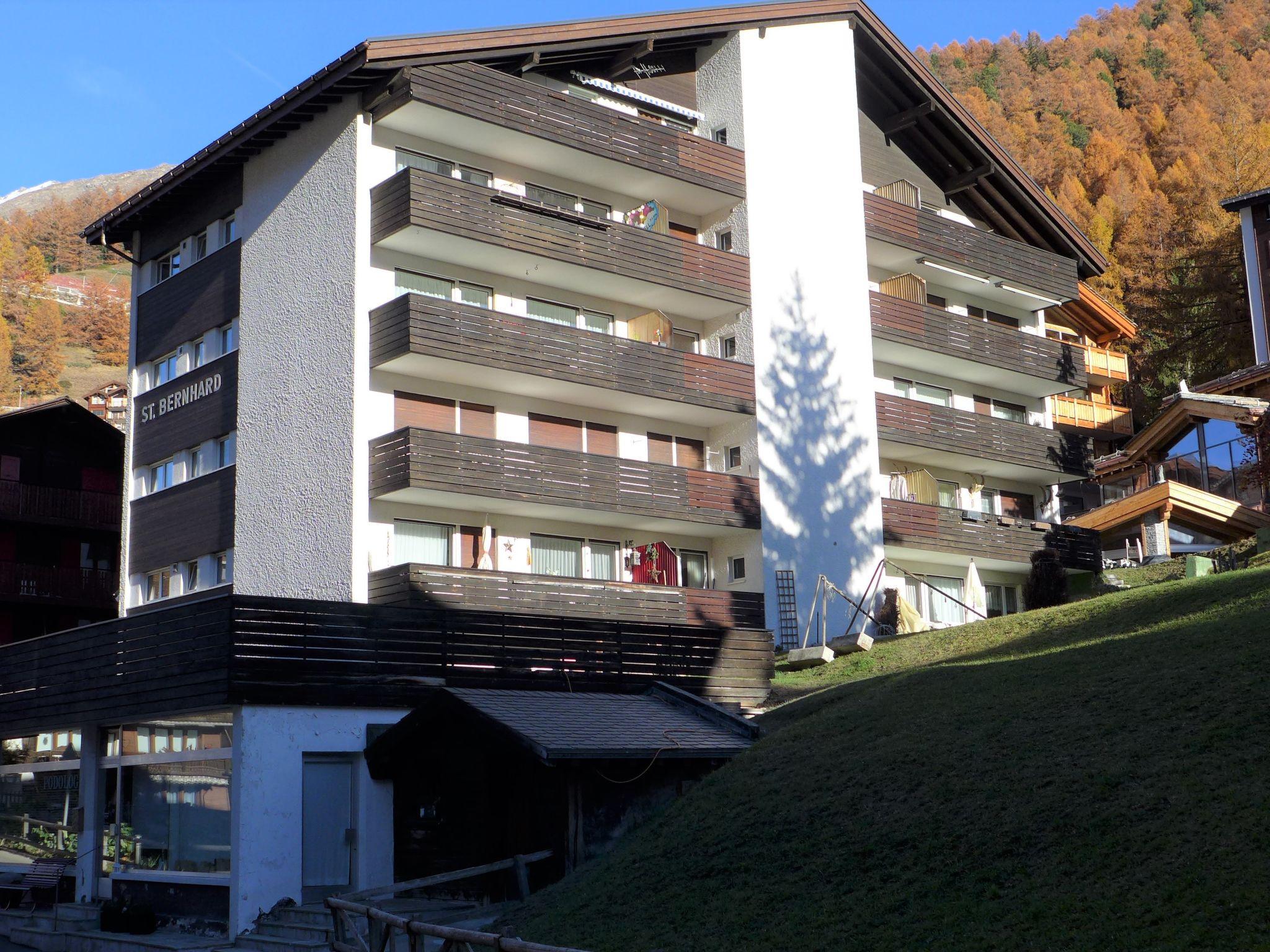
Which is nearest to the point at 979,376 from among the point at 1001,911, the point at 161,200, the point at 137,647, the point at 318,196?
the point at 318,196

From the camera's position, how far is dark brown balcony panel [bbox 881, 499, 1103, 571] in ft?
126

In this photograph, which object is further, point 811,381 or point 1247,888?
point 811,381

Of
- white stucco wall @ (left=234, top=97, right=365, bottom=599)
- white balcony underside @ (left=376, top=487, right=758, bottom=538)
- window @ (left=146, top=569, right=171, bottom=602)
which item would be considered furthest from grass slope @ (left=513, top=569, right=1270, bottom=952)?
window @ (left=146, top=569, right=171, bottom=602)

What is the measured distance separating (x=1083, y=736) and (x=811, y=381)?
21.4 metres

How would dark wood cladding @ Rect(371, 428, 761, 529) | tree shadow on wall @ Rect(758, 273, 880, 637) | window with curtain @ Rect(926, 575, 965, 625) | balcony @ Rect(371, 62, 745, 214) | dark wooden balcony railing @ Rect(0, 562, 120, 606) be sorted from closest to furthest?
dark wood cladding @ Rect(371, 428, 761, 529) → balcony @ Rect(371, 62, 745, 214) → tree shadow on wall @ Rect(758, 273, 880, 637) → window with curtain @ Rect(926, 575, 965, 625) → dark wooden balcony railing @ Rect(0, 562, 120, 606)

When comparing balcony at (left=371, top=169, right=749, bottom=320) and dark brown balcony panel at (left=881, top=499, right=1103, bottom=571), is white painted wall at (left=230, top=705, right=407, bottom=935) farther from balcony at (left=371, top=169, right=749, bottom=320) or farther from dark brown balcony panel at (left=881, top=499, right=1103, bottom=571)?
dark brown balcony panel at (left=881, top=499, right=1103, bottom=571)

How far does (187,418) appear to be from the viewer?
3578 cm

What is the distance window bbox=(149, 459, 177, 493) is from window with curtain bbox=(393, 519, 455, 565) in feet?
27.2

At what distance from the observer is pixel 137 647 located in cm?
2372

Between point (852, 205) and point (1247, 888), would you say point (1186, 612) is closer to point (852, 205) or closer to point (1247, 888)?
point (1247, 888)

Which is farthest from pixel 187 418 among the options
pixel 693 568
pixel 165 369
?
pixel 693 568

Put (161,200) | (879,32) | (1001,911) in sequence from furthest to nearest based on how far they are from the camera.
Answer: (879,32), (161,200), (1001,911)

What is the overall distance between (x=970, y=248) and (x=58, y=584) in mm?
28820

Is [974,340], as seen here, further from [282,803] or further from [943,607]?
[282,803]
